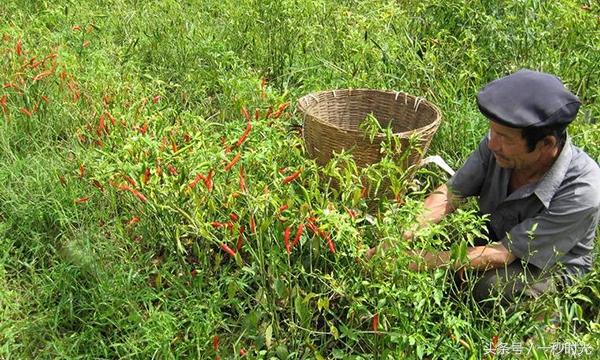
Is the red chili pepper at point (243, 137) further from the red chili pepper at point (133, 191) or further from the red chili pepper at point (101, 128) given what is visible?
the red chili pepper at point (101, 128)

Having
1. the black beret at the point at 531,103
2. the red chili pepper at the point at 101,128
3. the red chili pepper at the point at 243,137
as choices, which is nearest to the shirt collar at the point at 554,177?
the black beret at the point at 531,103

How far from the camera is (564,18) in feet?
11.4

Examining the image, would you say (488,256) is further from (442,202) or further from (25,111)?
(25,111)

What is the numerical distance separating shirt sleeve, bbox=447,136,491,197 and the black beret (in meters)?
0.41

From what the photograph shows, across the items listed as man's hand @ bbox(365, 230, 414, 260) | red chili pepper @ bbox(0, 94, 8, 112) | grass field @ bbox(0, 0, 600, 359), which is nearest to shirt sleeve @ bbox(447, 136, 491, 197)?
grass field @ bbox(0, 0, 600, 359)

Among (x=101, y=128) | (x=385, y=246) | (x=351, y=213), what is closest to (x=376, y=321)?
(x=385, y=246)

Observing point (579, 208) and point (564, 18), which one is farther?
point (564, 18)

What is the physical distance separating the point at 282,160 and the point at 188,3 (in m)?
2.76

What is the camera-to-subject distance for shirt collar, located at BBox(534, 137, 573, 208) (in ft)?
7.76

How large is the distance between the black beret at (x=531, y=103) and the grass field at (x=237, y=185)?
38 centimetres

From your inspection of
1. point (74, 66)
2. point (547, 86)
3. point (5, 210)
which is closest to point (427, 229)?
point (547, 86)

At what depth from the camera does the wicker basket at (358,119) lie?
281cm

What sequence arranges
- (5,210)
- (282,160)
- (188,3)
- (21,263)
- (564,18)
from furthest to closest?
(188,3)
(564,18)
(5,210)
(21,263)
(282,160)

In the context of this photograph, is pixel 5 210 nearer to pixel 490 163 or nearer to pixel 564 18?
pixel 490 163
